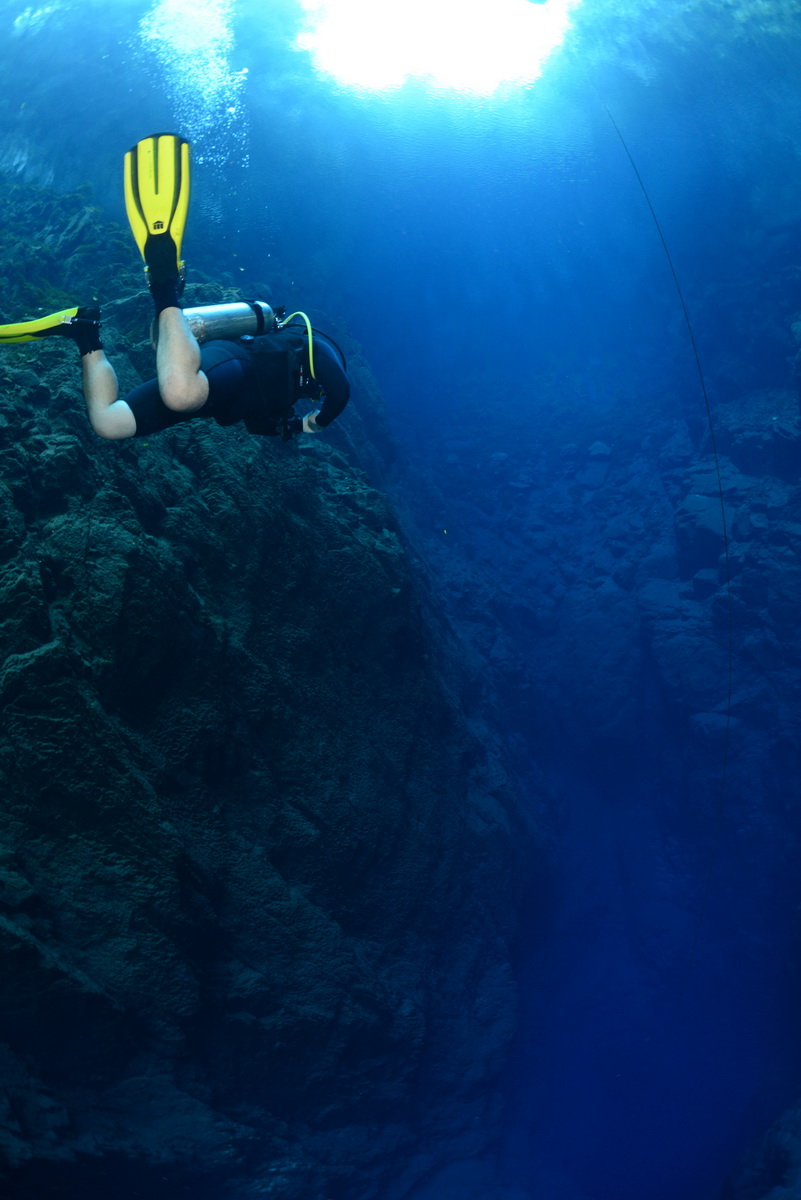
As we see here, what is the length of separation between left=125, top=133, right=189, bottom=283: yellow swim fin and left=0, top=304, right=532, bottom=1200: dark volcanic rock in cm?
265

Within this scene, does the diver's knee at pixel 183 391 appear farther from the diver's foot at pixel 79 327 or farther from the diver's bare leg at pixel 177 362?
the diver's foot at pixel 79 327

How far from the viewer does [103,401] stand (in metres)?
3.30

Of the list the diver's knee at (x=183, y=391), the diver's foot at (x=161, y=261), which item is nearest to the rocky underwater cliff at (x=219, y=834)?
the diver's knee at (x=183, y=391)

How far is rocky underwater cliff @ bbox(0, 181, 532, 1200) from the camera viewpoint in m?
4.60

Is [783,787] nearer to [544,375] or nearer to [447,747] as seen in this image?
[447,747]

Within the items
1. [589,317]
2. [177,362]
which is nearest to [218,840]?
[177,362]

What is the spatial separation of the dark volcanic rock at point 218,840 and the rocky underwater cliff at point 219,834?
0.08 ft

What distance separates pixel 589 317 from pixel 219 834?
20.6 m

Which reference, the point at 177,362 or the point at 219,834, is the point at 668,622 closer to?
the point at 219,834

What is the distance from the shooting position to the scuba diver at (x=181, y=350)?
120 inches

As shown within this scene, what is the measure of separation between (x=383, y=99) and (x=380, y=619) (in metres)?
18.6

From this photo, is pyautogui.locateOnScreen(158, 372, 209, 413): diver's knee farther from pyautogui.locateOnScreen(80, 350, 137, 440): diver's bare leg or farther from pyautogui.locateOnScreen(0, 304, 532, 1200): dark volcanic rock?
pyautogui.locateOnScreen(0, 304, 532, 1200): dark volcanic rock

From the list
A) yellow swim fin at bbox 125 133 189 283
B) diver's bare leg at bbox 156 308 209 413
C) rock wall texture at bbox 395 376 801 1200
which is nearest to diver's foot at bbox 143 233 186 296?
yellow swim fin at bbox 125 133 189 283

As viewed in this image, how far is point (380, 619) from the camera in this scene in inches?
319
